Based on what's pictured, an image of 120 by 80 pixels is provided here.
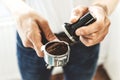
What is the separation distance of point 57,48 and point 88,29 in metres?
0.11

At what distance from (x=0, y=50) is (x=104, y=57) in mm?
747

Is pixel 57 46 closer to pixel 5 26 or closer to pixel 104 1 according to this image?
pixel 104 1

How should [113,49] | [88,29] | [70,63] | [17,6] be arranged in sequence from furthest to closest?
[113,49]
[70,63]
[17,6]
[88,29]

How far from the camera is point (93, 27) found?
71cm

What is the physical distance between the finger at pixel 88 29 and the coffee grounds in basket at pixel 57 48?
6 centimetres

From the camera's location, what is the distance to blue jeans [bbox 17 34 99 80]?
0.92 meters

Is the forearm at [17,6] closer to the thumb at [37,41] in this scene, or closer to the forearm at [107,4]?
the thumb at [37,41]

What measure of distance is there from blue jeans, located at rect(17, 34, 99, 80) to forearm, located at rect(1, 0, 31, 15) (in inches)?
5.3

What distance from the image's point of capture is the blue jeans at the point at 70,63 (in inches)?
36.3

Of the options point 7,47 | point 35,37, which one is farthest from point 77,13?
point 7,47

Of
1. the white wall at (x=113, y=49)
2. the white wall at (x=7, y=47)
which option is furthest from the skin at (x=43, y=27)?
the white wall at (x=113, y=49)

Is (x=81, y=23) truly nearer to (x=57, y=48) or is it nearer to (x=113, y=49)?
(x=57, y=48)

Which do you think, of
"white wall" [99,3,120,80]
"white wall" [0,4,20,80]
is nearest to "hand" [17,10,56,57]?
"white wall" [0,4,20,80]

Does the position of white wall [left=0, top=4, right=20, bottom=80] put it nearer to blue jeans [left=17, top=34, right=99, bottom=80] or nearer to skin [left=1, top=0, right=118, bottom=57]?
blue jeans [left=17, top=34, right=99, bottom=80]
